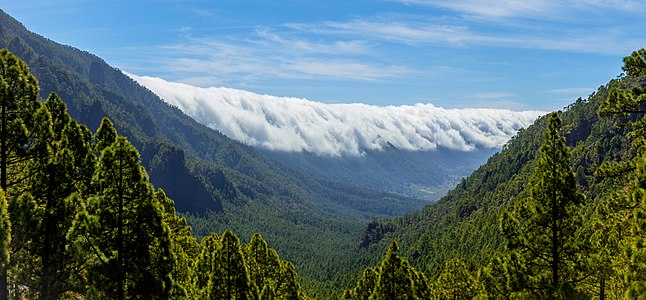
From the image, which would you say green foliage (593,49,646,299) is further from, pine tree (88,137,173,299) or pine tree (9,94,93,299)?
pine tree (9,94,93,299)

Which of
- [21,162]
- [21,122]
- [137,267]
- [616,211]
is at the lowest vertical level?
[137,267]

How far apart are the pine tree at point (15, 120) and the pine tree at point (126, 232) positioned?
18.2 ft

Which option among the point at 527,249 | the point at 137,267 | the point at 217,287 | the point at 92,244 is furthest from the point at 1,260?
the point at 527,249

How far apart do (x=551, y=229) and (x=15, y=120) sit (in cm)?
3316

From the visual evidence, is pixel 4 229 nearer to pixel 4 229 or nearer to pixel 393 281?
pixel 4 229

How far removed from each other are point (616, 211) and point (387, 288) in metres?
15.2

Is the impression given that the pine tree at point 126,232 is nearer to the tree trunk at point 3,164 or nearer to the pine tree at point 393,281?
the tree trunk at point 3,164

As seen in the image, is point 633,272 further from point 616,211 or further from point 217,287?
point 217,287

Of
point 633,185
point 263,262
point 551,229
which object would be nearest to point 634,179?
point 633,185

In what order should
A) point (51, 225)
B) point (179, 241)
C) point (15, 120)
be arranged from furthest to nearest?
point (179, 241) < point (51, 225) < point (15, 120)

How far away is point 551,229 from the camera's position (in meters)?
32.6

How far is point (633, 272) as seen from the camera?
26562 millimetres

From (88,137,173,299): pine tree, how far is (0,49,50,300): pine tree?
5.55 m

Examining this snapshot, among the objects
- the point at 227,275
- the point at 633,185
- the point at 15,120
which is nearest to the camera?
the point at 15,120
